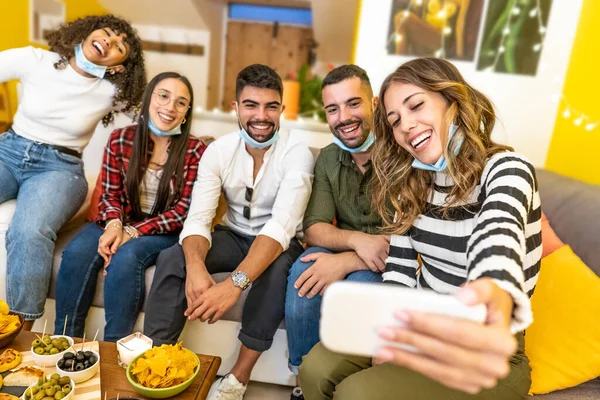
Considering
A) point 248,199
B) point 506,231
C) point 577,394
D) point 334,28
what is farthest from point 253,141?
point 334,28

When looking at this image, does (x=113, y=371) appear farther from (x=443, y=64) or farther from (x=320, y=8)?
(x=320, y=8)

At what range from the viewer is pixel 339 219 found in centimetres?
155

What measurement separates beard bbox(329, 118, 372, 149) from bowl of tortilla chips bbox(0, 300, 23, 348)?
1.09 meters

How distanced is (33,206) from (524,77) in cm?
247

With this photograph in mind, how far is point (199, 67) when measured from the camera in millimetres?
5199

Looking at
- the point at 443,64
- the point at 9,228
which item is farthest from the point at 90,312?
the point at 443,64

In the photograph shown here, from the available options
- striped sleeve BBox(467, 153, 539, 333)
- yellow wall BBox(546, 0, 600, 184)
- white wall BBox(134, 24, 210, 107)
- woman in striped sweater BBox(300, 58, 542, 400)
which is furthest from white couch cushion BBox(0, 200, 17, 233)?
white wall BBox(134, 24, 210, 107)

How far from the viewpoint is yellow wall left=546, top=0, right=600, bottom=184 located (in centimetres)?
195

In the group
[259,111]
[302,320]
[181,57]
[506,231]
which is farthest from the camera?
[181,57]

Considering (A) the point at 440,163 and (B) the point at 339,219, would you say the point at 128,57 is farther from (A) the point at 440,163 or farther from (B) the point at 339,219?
(A) the point at 440,163

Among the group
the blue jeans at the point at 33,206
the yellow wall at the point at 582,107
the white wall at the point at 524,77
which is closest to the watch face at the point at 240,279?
the blue jeans at the point at 33,206

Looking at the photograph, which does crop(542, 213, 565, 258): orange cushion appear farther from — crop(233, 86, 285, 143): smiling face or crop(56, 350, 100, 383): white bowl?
crop(56, 350, 100, 383): white bowl

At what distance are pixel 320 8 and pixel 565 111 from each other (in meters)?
2.83

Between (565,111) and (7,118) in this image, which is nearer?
(565,111)
